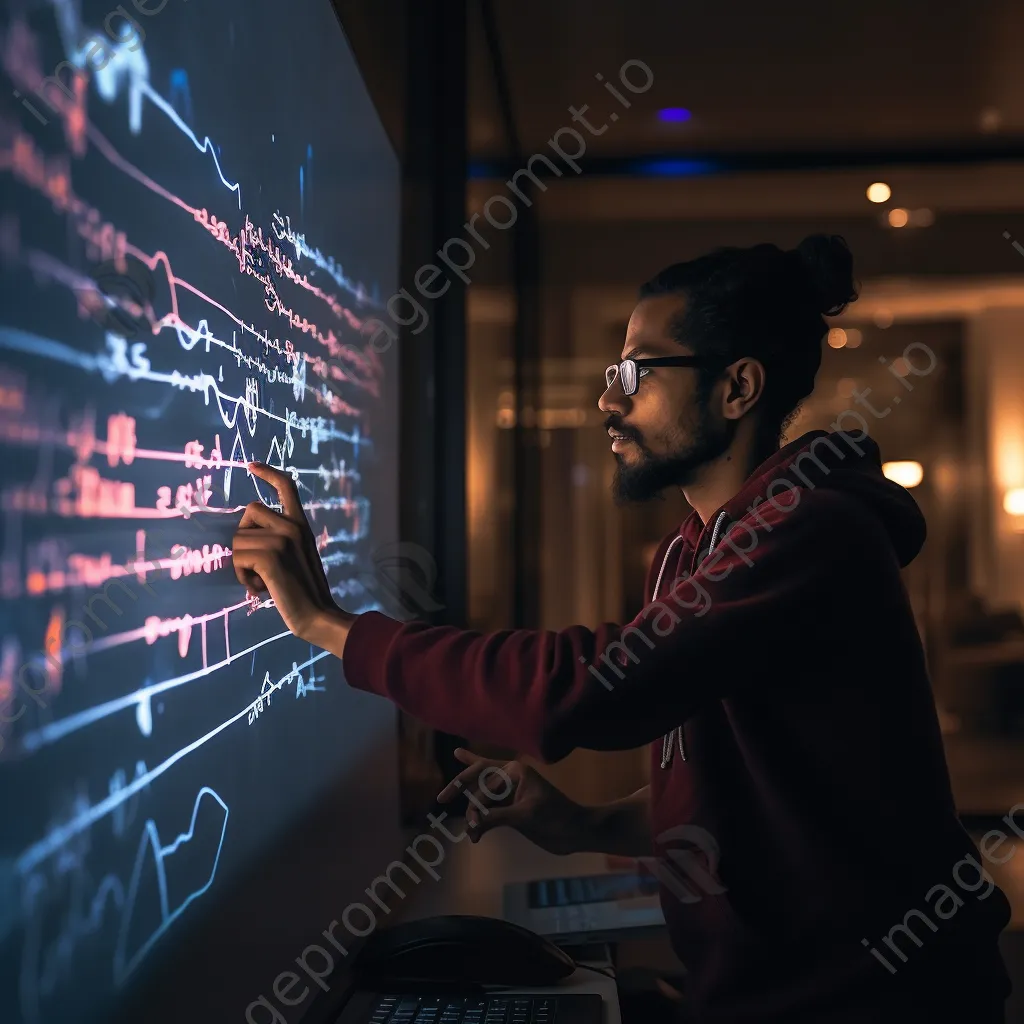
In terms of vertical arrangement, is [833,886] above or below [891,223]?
below

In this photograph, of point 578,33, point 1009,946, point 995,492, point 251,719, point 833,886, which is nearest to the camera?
point 251,719

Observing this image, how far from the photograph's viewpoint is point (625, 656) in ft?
2.82

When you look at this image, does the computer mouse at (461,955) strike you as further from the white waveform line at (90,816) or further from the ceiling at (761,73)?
the ceiling at (761,73)

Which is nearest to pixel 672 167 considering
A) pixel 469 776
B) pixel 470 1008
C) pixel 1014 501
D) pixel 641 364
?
pixel 1014 501

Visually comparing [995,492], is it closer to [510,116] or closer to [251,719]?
[510,116]

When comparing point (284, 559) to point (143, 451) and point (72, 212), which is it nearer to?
point (143, 451)

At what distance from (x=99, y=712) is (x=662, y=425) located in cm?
90

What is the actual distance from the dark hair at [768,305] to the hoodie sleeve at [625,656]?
0.41 metres

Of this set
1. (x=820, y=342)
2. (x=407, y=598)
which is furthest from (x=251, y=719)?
(x=820, y=342)

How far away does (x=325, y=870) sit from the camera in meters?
1.10

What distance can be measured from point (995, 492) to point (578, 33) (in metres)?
2.53

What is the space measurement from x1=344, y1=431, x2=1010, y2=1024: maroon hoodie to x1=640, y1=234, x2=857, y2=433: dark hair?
8.2 inches

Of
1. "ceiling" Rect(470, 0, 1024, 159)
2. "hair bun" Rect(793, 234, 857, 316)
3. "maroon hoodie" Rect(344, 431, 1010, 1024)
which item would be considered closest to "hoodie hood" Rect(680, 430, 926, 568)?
"maroon hoodie" Rect(344, 431, 1010, 1024)

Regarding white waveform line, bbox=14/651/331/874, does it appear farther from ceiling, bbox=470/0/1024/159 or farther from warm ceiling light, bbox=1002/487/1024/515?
warm ceiling light, bbox=1002/487/1024/515
